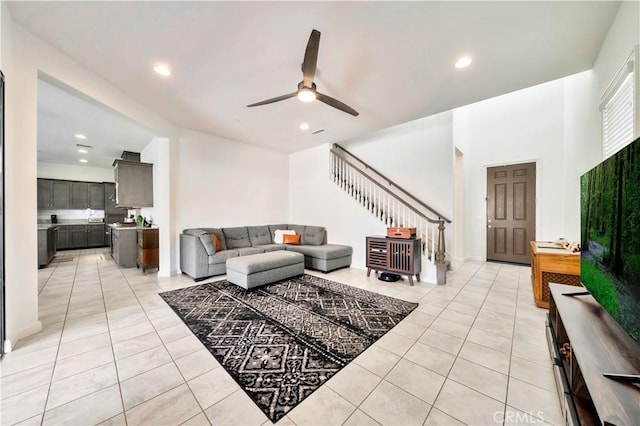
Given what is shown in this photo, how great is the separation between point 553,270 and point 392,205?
249 cm

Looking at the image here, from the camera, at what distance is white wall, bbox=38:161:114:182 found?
279 inches

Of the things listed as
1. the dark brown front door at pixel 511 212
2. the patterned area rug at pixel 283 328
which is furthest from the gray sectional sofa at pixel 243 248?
the dark brown front door at pixel 511 212

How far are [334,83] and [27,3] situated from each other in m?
2.75

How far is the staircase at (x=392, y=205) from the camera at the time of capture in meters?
3.88

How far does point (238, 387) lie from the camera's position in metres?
1.56

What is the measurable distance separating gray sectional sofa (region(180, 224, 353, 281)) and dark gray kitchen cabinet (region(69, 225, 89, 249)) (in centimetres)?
573

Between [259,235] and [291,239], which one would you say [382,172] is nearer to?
[291,239]

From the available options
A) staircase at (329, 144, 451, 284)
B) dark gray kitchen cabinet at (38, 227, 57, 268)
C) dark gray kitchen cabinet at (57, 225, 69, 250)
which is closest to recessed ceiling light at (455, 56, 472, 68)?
staircase at (329, 144, 451, 284)

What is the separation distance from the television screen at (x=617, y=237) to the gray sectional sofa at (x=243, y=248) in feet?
11.2

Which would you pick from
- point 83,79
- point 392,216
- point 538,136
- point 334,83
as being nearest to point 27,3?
point 83,79

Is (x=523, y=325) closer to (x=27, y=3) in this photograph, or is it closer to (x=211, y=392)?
(x=211, y=392)

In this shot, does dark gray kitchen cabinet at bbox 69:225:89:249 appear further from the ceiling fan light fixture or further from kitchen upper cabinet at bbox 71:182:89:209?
the ceiling fan light fixture

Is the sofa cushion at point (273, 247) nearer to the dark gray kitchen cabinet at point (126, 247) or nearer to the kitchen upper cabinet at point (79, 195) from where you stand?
the dark gray kitchen cabinet at point (126, 247)

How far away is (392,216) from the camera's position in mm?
4656
